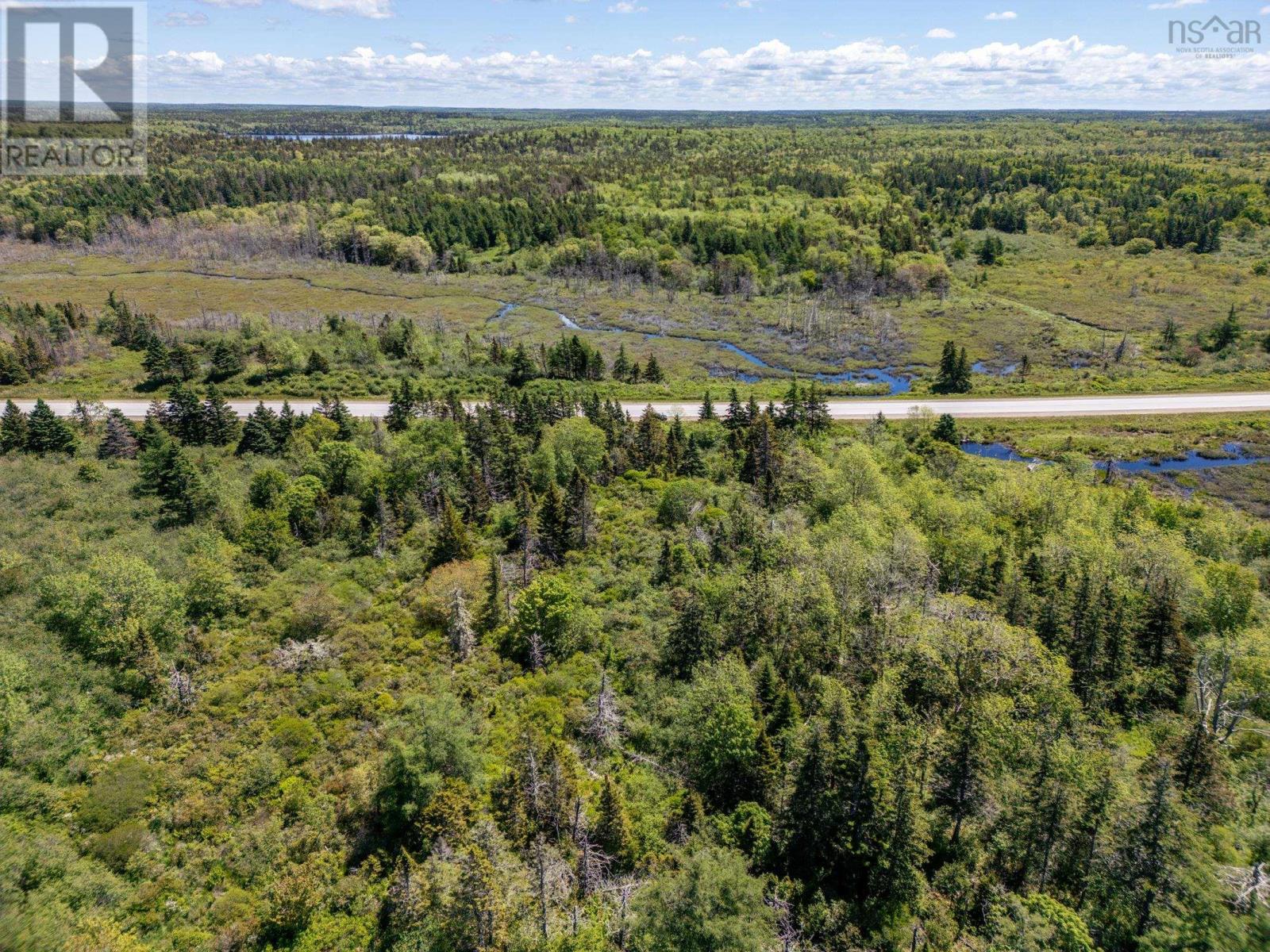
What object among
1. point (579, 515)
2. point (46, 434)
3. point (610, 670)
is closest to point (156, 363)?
point (46, 434)

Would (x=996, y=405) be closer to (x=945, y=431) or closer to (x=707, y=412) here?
(x=945, y=431)

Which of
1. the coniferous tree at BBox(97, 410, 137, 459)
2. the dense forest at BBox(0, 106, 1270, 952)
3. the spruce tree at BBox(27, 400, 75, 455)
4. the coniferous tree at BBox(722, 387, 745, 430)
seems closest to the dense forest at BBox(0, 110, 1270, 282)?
the dense forest at BBox(0, 106, 1270, 952)

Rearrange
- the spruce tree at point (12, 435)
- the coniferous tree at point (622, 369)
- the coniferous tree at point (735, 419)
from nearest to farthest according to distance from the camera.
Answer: the spruce tree at point (12, 435), the coniferous tree at point (735, 419), the coniferous tree at point (622, 369)

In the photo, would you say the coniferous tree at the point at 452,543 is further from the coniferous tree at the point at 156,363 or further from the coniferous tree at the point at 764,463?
the coniferous tree at the point at 156,363

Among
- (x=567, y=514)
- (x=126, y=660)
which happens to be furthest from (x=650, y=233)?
(x=126, y=660)

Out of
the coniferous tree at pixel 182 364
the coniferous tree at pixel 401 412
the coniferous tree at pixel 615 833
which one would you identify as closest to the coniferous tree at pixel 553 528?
the coniferous tree at pixel 615 833
